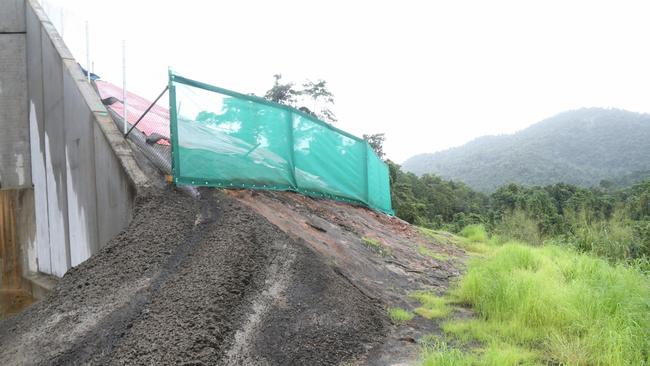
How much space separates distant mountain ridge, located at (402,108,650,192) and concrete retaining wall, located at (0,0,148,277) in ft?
193

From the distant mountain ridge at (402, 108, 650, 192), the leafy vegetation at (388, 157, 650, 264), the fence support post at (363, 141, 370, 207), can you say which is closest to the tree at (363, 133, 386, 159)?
the leafy vegetation at (388, 157, 650, 264)

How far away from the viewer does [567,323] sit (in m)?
3.82

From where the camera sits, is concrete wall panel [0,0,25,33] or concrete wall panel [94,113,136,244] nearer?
concrete wall panel [94,113,136,244]

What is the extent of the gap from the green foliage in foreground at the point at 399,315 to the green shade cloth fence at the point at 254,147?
251 centimetres

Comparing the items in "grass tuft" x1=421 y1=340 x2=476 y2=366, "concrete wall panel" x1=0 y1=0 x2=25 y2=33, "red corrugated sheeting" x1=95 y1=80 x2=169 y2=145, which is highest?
"concrete wall panel" x1=0 y1=0 x2=25 y2=33

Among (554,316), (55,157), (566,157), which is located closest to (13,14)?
(55,157)

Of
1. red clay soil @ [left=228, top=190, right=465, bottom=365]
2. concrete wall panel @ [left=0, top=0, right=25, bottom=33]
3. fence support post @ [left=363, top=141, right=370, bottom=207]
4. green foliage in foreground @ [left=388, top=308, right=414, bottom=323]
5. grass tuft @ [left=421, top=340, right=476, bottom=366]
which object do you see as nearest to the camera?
grass tuft @ [left=421, top=340, right=476, bottom=366]

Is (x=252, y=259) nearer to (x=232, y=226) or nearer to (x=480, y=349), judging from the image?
(x=232, y=226)

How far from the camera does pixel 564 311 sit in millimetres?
3887

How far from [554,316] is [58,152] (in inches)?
302

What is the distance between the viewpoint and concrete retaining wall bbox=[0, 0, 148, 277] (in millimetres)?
6039

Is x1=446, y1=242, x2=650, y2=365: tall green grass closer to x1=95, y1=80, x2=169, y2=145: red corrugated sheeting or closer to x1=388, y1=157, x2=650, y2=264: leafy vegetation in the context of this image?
x1=388, y1=157, x2=650, y2=264: leafy vegetation

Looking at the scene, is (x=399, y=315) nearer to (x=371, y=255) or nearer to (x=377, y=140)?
(x=371, y=255)

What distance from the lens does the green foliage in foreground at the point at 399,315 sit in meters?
4.29
